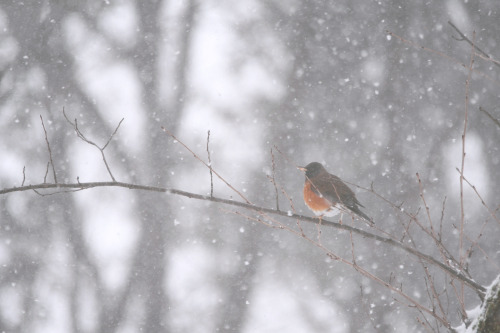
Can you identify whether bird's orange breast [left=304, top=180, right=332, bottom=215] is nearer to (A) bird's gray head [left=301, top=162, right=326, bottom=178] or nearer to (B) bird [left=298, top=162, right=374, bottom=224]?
(B) bird [left=298, top=162, right=374, bottom=224]

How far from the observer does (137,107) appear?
1116 cm

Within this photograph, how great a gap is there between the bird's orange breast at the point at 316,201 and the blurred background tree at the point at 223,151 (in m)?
5.86

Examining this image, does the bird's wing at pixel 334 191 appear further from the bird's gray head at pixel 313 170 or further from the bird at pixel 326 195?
the bird's gray head at pixel 313 170

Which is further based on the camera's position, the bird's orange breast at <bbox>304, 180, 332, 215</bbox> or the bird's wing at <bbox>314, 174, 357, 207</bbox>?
the bird's orange breast at <bbox>304, 180, 332, 215</bbox>

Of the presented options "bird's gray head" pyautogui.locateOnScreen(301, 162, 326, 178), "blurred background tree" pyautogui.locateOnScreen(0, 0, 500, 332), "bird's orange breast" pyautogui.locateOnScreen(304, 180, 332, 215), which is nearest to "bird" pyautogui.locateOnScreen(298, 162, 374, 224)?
"bird's orange breast" pyautogui.locateOnScreen(304, 180, 332, 215)

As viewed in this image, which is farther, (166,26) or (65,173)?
(166,26)

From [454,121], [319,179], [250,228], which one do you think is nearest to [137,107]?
[250,228]

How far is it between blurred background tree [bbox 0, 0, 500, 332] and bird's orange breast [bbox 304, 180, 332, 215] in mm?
5861

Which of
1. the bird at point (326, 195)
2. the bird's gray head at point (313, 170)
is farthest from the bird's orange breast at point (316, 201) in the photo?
the bird's gray head at point (313, 170)

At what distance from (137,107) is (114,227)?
255 cm

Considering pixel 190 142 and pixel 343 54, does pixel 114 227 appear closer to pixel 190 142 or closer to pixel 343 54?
pixel 190 142

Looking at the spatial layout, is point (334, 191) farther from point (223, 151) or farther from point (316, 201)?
point (223, 151)

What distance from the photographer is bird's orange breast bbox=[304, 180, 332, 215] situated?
3930 millimetres

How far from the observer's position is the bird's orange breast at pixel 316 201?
393 centimetres
